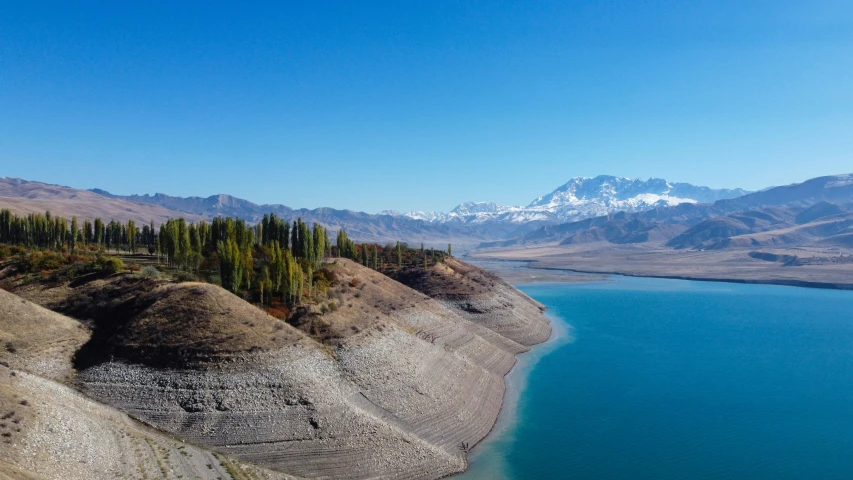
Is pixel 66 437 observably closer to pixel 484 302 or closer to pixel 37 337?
pixel 37 337

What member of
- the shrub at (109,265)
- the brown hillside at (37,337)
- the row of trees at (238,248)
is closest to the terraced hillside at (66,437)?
the brown hillside at (37,337)

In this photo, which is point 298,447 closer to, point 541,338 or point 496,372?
point 496,372

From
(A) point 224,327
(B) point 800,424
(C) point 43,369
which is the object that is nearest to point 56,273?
(C) point 43,369

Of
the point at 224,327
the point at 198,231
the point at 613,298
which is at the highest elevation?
the point at 198,231

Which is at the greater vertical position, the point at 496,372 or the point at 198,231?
the point at 198,231

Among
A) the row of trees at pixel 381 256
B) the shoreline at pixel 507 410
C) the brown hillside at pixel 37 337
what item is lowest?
the shoreline at pixel 507 410

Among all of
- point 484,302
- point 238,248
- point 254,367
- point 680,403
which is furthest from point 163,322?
point 484,302

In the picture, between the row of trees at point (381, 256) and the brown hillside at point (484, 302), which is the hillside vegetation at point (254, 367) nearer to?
the brown hillside at point (484, 302)
